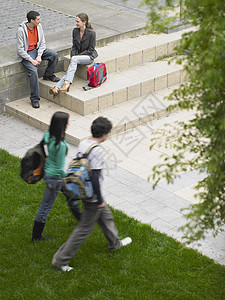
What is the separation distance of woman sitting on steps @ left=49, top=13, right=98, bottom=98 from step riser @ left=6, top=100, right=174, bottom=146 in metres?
0.68

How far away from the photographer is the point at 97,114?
10656mm

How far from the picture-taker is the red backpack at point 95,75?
1079cm

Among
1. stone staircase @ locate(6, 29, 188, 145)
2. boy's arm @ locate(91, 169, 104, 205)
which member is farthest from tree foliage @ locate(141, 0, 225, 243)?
stone staircase @ locate(6, 29, 188, 145)

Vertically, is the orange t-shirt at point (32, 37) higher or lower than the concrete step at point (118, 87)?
higher

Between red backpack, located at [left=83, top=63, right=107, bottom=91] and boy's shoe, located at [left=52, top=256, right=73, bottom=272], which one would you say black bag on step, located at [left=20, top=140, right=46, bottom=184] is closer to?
→ boy's shoe, located at [left=52, top=256, right=73, bottom=272]

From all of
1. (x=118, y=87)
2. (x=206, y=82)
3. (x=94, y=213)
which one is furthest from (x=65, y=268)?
(x=118, y=87)

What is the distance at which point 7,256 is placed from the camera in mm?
6734

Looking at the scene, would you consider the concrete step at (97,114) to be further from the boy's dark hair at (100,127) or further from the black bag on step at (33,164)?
the boy's dark hair at (100,127)

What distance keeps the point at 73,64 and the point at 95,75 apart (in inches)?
18.8

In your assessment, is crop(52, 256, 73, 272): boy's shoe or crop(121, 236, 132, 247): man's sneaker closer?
crop(52, 256, 73, 272): boy's shoe

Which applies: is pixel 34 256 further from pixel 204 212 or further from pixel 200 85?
pixel 200 85

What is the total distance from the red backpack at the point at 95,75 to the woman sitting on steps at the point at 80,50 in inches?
9.6

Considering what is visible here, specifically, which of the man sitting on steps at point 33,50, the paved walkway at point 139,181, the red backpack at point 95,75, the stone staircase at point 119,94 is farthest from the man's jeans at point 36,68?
the red backpack at point 95,75

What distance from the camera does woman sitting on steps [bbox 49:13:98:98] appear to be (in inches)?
420
